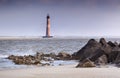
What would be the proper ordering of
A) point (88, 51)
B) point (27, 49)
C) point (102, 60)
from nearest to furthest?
point (102, 60) → point (88, 51) → point (27, 49)

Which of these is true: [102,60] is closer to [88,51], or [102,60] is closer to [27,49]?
[88,51]

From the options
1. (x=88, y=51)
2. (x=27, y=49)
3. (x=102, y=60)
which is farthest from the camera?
(x=27, y=49)

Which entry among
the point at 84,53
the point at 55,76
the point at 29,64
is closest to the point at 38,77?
the point at 55,76

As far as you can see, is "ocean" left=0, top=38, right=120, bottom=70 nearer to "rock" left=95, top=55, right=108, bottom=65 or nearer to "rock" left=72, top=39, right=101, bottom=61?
"rock" left=95, top=55, right=108, bottom=65

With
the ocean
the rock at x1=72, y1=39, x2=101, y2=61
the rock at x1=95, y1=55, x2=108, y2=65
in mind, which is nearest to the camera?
the rock at x1=95, y1=55, x2=108, y2=65

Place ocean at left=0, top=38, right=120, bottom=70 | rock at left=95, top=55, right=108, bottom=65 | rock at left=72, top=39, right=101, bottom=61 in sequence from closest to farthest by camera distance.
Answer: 1. rock at left=95, top=55, right=108, bottom=65
2. ocean at left=0, top=38, right=120, bottom=70
3. rock at left=72, top=39, right=101, bottom=61

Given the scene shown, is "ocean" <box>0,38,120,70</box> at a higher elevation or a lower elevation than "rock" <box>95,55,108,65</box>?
lower

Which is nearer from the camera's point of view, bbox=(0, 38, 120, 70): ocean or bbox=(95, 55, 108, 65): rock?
bbox=(95, 55, 108, 65): rock

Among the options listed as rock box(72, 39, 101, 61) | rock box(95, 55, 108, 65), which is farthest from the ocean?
rock box(72, 39, 101, 61)

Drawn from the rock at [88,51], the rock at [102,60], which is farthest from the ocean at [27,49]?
the rock at [88,51]

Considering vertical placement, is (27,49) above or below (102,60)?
below

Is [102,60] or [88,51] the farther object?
[88,51]

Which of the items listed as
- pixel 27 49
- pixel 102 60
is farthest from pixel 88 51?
pixel 27 49

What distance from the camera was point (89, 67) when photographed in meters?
23.4
